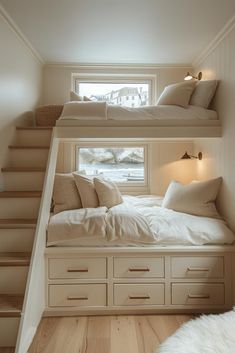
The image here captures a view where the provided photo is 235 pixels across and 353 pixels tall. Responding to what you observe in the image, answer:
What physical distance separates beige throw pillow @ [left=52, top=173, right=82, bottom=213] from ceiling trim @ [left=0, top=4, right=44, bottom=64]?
1.36 m

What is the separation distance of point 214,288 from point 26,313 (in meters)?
1.52

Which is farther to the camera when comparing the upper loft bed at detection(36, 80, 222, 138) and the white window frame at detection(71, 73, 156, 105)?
the white window frame at detection(71, 73, 156, 105)

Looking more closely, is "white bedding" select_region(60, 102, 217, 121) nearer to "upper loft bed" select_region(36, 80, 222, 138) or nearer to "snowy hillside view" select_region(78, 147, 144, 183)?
"upper loft bed" select_region(36, 80, 222, 138)

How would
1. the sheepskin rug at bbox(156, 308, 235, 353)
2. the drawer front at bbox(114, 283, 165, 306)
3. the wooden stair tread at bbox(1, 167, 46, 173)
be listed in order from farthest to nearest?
the wooden stair tread at bbox(1, 167, 46, 173), the drawer front at bbox(114, 283, 165, 306), the sheepskin rug at bbox(156, 308, 235, 353)

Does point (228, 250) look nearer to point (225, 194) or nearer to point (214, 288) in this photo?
point (214, 288)

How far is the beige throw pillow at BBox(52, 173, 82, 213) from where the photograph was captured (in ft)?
9.83

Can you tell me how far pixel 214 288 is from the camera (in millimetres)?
2531

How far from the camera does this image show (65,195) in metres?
3.03

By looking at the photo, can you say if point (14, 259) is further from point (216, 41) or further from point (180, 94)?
point (216, 41)

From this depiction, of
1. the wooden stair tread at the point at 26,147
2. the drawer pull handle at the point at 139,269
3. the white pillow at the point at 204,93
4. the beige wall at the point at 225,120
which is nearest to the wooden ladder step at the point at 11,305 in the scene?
the drawer pull handle at the point at 139,269

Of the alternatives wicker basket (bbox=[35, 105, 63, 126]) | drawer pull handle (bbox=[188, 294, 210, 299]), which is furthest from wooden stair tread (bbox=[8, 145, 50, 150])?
drawer pull handle (bbox=[188, 294, 210, 299])

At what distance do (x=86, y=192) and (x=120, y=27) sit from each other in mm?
1540

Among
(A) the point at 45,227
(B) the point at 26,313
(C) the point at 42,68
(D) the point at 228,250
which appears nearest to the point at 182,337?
(B) the point at 26,313

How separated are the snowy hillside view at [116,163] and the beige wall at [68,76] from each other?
76 centimetres
